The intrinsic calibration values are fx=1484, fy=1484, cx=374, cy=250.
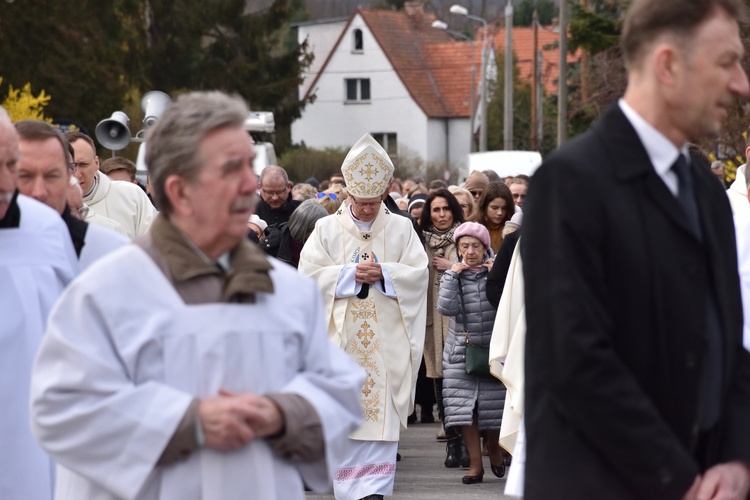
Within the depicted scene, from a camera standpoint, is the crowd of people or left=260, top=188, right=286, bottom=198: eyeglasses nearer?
the crowd of people

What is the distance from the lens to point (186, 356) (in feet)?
11.0

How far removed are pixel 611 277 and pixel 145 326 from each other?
1.04m

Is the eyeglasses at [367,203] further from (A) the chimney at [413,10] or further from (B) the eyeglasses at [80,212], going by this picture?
(A) the chimney at [413,10]

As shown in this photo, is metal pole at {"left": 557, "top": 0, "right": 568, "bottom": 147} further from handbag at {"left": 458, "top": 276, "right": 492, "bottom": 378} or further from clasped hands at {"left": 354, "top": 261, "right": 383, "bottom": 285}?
clasped hands at {"left": 354, "top": 261, "right": 383, "bottom": 285}

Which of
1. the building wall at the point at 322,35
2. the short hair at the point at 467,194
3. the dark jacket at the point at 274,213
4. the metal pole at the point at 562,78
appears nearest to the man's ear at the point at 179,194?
the dark jacket at the point at 274,213

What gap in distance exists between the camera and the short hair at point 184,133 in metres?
3.39

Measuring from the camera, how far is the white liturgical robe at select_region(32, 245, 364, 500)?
332 centimetres

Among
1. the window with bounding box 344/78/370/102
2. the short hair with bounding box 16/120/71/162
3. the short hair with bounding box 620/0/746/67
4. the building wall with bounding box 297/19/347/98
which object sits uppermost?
the building wall with bounding box 297/19/347/98

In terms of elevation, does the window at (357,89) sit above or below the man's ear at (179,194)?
above

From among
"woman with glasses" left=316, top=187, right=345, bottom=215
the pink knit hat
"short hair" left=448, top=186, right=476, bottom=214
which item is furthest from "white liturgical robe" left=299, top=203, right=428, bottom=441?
"short hair" left=448, top=186, right=476, bottom=214

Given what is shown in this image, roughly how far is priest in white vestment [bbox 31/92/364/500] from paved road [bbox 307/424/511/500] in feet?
20.4

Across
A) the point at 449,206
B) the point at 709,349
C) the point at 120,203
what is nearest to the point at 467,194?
the point at 449,206

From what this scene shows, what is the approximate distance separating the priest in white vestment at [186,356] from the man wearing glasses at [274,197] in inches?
364

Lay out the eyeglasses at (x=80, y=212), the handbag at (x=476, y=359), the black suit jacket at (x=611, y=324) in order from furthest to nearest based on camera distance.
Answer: the handbag at (x=476, y=359) → the eyeglasses at (x=80, y=212) → the black suit jacket at (x=611, y=324)
